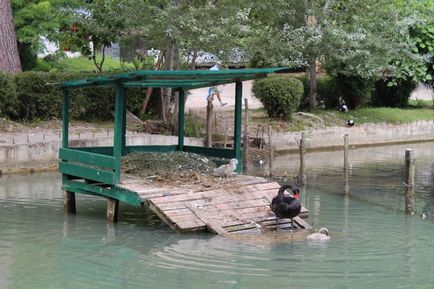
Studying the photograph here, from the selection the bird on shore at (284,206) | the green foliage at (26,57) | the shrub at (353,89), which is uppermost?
the green foliage at (26,57)

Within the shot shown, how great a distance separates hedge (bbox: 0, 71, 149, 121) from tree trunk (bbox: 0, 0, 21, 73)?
1.76 m

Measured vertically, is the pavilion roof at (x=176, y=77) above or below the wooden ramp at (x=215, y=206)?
above

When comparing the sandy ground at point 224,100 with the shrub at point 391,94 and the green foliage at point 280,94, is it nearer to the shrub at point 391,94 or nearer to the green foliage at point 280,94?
the green foliage at point 280,94

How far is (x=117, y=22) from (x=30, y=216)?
10698 mm

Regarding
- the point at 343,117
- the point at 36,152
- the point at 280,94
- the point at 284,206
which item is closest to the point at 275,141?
the point at 280,94

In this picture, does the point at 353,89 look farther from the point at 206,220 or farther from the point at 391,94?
the point at 206,220

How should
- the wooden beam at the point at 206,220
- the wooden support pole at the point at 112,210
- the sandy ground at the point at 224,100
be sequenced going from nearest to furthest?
the wooden beam at the point at 206,220 < the wooden support pole at the point at 112,210 < the sandy ground at the point at 224,100

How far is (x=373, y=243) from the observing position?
41.0ft

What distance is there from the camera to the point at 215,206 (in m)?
12.8

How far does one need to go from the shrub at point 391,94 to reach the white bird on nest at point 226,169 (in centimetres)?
1977

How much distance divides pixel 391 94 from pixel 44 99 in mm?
15508

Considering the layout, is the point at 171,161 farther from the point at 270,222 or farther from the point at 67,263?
the point at 67,263

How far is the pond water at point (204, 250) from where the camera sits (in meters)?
10.3

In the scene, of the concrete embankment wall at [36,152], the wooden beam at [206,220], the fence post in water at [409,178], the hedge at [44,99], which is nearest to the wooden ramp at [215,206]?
the wooden beam at [206,220]
